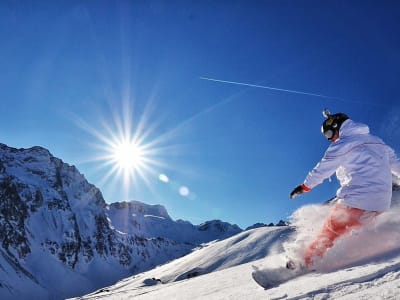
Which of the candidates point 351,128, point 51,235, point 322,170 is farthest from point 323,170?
point 51,235

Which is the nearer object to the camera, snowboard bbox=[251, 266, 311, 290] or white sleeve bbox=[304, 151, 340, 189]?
snowboard bbox=[251, 266, 311, 290]

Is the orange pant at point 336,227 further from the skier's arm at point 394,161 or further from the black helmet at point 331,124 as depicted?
the black helmet at point 331,124

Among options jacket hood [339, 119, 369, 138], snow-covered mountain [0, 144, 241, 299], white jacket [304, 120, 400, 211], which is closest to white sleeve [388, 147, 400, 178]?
white jacket [304, 120, 400, 211]

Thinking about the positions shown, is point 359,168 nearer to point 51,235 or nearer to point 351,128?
point 351,128

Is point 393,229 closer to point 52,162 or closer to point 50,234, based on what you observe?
point 50,234

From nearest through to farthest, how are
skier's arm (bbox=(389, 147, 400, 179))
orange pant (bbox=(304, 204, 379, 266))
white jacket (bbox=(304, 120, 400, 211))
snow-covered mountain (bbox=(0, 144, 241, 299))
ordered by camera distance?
1. orange pant (bbox=(304, 204, 379, 266))
2. white jacket (bbox=(304, 120, 400, 211))
3. skier's arm (bbox=(389, 147, 400, 179))
4. snow-covered mountain (bbox=(0, 144, 241, 299))

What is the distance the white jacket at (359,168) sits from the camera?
4566mm

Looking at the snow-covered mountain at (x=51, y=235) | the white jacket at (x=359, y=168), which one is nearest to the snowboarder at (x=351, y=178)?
the white jacket at (x=359, y=168)

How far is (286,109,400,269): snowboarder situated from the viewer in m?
4.50

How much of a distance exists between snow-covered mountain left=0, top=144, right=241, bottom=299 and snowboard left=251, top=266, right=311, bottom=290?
117501mm

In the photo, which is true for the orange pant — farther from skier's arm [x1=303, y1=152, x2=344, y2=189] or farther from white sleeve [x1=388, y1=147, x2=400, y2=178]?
white sleeve [x1=388, y1=147, x2=400, y2=178]

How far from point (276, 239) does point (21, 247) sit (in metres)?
123

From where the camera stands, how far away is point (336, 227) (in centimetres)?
453

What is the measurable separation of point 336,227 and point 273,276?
39.5 inches
